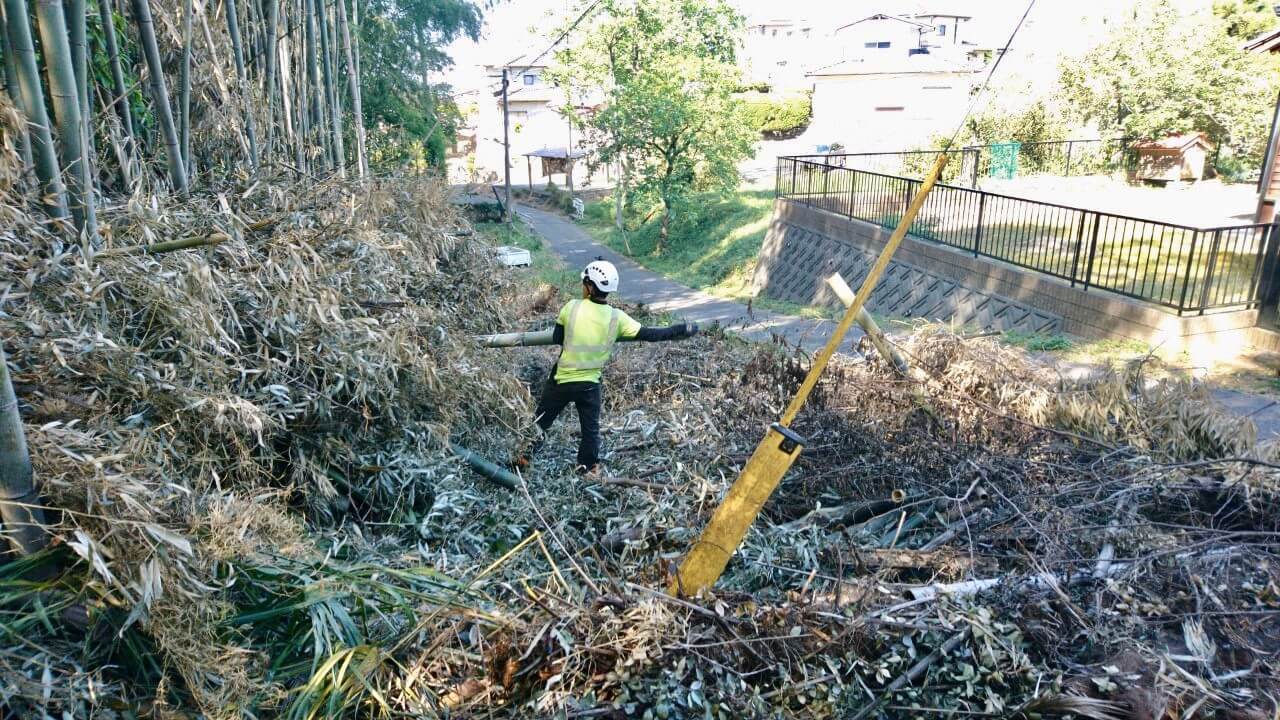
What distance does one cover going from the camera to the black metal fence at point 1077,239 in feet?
27.5

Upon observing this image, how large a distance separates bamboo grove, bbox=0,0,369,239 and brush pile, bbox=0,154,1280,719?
0.31 meters

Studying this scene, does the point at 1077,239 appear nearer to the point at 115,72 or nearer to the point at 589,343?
the point at 589,343

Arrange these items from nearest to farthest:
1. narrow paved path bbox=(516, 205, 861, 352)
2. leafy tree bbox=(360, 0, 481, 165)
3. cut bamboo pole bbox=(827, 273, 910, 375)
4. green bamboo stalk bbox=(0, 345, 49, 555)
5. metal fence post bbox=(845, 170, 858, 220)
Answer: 1. green bamboo stalk bbox=(0, 345, 49, 555)
2. cut bamboo pole bbox=(827, 273, 910, 375)
3. narrow paved path bbox=(516, 205, 861, 352)
4. metal fence post bbox=(845, 170, 858, 220)
5. leafy tree bbox=(360, 0, 481, 165)

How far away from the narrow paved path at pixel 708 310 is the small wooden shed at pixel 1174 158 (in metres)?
12.1

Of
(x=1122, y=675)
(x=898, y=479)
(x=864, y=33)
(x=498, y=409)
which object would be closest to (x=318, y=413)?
(x=498, y=409)

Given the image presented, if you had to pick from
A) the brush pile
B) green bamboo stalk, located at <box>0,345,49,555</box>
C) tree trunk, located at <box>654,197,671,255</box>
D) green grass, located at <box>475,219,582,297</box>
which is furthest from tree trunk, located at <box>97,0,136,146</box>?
tree trunk, located at <box>654,197,671,255</box>

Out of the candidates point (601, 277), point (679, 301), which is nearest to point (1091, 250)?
point (601, 277)

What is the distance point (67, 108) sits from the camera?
3.25 meters

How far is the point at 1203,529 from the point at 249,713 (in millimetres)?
3840

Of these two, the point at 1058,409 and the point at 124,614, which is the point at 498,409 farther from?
the point at 1058,409

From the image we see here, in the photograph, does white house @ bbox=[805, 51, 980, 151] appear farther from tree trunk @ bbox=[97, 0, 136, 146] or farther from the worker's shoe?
tree trunk @ bbox=[97, 0, 136, 146]

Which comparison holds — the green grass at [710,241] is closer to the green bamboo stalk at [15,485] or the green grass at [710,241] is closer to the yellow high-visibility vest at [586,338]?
the yellow high-visibility vest at [586,338]

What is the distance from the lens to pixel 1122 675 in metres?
2.68

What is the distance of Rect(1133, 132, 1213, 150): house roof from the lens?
20.5m
